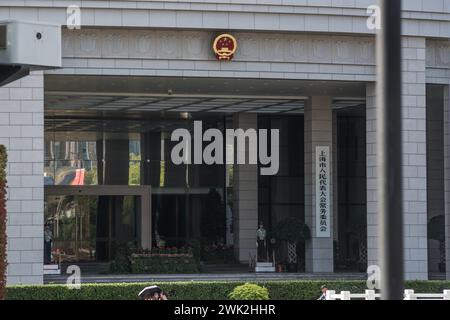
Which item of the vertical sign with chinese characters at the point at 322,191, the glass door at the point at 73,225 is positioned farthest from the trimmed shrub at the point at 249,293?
the glass door at the point at 73,225

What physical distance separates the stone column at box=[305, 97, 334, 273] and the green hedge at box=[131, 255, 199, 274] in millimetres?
3826

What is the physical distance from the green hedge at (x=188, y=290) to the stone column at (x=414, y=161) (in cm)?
205

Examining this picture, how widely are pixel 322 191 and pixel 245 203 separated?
583 centimetres

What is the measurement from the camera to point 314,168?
98.3 ft

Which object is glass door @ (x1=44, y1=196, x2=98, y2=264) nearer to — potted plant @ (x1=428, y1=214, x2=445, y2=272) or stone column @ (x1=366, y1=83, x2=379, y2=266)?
potted plant @ (x1=428, y1=214, x2=445, y2=272)

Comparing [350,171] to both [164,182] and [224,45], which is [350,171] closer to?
[164,182]

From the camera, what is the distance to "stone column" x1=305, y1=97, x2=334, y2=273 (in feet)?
97.1

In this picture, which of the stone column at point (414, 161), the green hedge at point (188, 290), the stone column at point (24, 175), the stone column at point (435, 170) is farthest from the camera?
the stone column at point (435, 170)

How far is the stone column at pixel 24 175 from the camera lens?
75.7ft

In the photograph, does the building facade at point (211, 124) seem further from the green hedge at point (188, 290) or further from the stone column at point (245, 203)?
the green hedge at point (188, 290)

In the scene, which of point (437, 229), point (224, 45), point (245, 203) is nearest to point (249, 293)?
point (224, 45)
